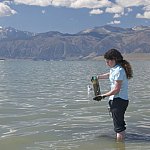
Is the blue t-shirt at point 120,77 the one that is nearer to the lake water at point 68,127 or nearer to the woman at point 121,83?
the woman at point 121,83

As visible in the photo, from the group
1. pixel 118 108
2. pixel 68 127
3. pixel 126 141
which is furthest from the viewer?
pixel 68 127

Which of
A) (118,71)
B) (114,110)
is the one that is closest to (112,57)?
(118,71)

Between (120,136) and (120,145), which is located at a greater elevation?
(120,136)

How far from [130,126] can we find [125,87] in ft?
14.8

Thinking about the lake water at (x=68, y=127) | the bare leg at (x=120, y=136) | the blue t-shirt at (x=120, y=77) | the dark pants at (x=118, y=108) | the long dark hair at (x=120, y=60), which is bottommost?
the lake water at (x=68, y=127)

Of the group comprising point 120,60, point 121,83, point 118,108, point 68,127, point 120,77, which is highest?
point 120,60

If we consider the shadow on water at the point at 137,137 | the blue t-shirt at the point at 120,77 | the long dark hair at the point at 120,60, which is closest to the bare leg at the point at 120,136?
the shadow on water at the point at 137,137

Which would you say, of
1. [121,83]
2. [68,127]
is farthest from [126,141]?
[68,127]

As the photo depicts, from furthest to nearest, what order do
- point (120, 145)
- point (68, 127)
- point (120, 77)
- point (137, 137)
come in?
1. point (68, 127)
2. point (137, 137)
3. point (120, 145)
4. point (120, 77)

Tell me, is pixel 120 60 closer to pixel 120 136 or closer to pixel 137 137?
pixel 120 136

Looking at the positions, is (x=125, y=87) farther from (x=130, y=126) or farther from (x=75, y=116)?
(x=75, y=116)

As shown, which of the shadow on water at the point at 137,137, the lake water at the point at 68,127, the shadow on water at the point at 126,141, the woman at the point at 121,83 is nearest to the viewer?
the woman at the point at 121,83

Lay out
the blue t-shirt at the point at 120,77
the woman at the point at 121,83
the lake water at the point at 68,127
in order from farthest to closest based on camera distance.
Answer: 1. the lake water at the point at 68,127
2. the woman at the point at 121,83
3. the blue t-shirt at the point at 120,77

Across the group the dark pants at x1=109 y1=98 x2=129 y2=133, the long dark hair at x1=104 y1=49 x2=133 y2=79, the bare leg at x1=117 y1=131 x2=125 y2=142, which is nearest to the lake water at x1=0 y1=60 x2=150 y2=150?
the bare leg at x1=117 y1=131 x2=125 y2=142
